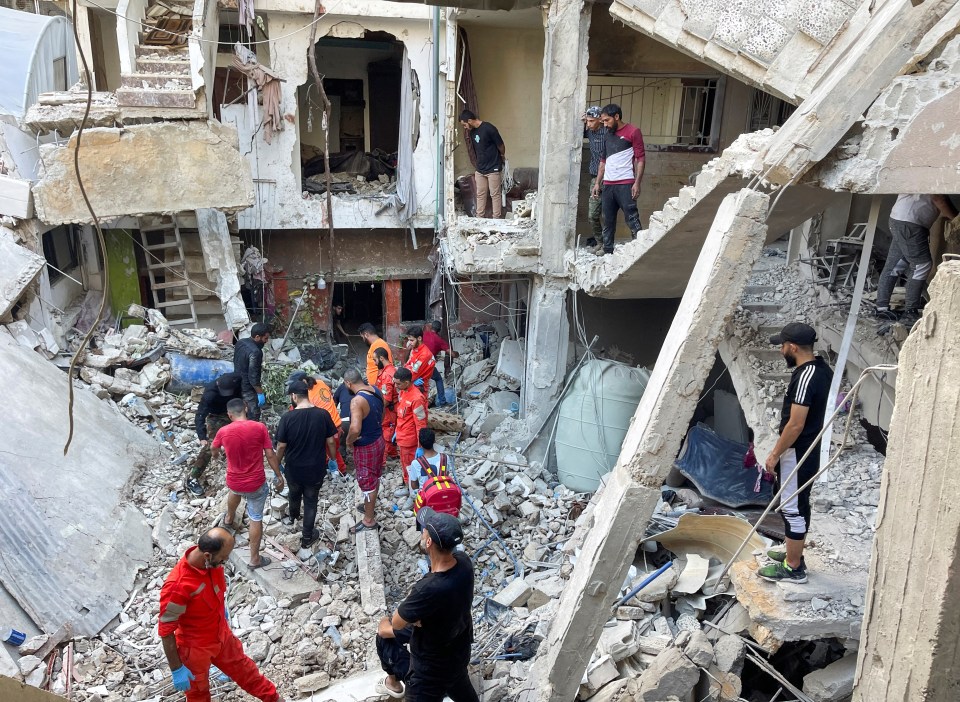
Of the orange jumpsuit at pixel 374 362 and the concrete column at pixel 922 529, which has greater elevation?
the concrete column at pixel 922 529

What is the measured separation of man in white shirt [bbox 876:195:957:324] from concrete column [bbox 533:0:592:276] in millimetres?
4087

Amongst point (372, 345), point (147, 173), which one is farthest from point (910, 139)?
point (147, 173)

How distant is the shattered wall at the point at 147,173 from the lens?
9.73 m

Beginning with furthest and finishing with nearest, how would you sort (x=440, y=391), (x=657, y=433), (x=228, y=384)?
(x=440, y=391) < (x=228, y=384) < (x=657, y=433)

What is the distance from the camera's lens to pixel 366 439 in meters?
7.54

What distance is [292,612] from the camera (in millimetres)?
6391

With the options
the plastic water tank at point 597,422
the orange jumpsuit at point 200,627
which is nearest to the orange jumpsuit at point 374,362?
the plastic water tank at point 597,422

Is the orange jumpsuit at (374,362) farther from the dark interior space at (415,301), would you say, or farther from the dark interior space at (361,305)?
the dark interior space at (361,305)

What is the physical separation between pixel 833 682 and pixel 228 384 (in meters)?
6.29

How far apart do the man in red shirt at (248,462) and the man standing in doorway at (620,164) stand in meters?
A: 4.72

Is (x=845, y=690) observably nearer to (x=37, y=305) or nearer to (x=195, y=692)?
(x=195, y=692)

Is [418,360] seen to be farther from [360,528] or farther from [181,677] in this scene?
[181,677]

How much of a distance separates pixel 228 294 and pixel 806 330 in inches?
377

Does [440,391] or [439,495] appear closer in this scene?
[439,495]
